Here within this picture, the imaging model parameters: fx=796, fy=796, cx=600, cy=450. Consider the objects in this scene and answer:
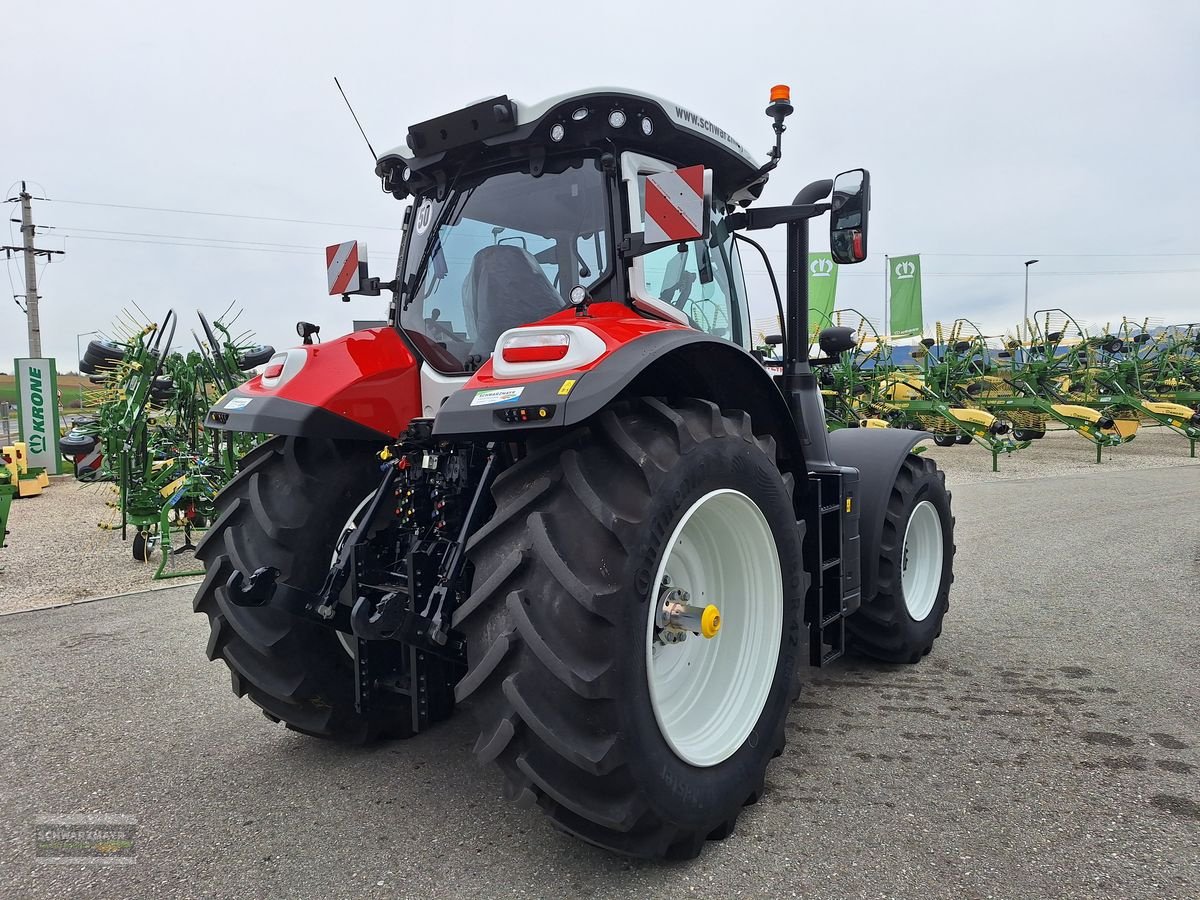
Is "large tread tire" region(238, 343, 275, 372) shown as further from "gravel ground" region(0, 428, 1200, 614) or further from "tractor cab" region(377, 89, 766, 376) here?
"tractor cab" region(377, 89, 766, 376)

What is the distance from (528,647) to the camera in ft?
6.29

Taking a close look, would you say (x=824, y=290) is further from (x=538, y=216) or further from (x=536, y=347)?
(x=536, y=347)

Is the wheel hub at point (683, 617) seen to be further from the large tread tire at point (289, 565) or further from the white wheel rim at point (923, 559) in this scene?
the white wheel rim at point (923, 559)

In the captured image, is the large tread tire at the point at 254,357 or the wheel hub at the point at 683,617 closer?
the wheel hub at the point at 683,617

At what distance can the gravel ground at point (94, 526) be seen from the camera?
6.15 m

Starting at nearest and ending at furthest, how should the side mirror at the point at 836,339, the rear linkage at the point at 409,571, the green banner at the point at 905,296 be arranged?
the rear linkage at the point at 409,571, the side mirror at the point at 836,339, the green banner at the point at 905,296

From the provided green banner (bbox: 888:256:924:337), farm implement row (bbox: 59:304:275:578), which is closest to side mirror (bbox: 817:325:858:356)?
farm implement row (bbox: 59:304:275:578)

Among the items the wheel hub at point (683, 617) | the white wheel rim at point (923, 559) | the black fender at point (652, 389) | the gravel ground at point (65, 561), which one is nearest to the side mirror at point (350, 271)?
the black fender at point (652, 389)

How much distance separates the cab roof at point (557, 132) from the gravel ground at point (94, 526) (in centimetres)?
469

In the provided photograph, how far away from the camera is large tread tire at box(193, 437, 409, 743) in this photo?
2.67 metres

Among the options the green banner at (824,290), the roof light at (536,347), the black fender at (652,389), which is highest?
the green banner at (824,290)

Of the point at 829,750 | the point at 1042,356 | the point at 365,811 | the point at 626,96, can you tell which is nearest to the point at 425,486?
the point at 365,811

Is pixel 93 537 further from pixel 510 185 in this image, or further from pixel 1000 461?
pixel 1000 461

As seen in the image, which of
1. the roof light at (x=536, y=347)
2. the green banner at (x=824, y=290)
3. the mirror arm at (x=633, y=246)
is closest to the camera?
the roof light at (x=536, y=347)
